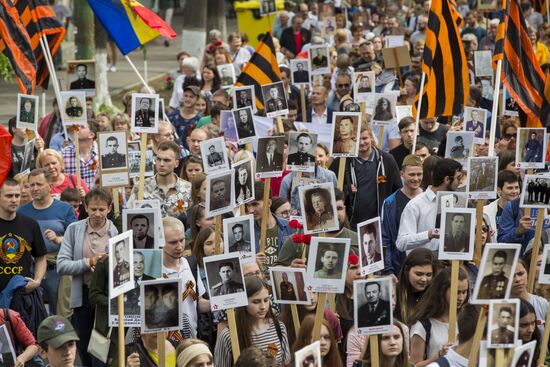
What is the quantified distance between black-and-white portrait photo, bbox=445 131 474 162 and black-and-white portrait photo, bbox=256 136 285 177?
6.67 feet

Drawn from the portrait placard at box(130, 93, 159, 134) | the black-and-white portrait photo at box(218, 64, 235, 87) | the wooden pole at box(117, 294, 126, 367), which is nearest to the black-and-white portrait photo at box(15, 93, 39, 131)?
the portrait placard at box(130, 93, 159, 134)

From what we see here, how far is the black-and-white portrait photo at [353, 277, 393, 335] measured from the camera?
307 inches

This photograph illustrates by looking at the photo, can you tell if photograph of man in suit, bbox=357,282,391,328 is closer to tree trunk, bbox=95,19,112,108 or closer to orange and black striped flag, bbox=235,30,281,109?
A: orange and black striped flag, bbox=235,30,281,109

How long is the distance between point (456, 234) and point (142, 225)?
2.12 metres

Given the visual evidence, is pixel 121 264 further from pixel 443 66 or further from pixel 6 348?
pixel 443 66

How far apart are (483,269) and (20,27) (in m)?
7.17

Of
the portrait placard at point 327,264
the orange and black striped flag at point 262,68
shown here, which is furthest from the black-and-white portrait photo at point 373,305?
the orange and black striped flag at point 262,68

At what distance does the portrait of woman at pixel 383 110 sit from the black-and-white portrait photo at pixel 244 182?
12.5ft

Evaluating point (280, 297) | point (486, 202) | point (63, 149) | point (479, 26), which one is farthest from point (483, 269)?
point (479, 26)

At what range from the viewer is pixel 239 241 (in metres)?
9.30

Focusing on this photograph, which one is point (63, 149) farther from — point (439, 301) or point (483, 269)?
point (483, 269)

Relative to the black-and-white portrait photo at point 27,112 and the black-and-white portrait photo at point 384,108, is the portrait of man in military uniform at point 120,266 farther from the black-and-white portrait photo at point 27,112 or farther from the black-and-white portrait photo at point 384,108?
the black-and-white portrait photo at point 384,108

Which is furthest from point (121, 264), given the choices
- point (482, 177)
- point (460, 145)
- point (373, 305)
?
point (460, 145)

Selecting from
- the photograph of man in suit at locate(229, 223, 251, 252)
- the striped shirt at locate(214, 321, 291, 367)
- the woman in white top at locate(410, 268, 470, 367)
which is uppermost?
the photograph of man in suit at locate(229, 223, 251, 252)
